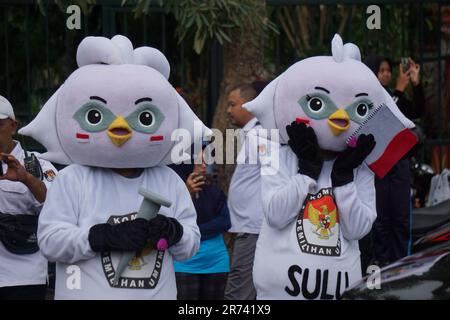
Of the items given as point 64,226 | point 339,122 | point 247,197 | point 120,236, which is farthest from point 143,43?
point 120,236

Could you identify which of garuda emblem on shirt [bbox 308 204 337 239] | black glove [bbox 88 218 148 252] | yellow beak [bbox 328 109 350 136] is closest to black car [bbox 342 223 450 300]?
garuda emblem on shirt [bbox 308 204 337 239]

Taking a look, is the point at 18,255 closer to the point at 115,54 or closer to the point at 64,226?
the point at 64,226

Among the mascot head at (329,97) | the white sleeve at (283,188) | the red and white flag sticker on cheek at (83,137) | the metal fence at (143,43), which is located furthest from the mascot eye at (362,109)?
the metal fence at (143,43)

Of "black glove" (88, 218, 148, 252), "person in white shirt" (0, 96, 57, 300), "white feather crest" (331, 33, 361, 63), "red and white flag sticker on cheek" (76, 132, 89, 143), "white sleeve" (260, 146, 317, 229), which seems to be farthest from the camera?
"person in white shirt" (0, 96, 57, 300)

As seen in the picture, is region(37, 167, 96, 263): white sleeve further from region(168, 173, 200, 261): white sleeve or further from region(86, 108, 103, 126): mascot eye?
region(168, 173, 200, 261): white sleeve

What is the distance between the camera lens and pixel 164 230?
5387 mm

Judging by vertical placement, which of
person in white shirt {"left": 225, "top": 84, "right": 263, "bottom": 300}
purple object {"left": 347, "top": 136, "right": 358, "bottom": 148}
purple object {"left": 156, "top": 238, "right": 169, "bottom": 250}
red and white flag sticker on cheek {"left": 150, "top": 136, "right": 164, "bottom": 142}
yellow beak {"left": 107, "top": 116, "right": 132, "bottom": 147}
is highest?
yellow beak {"left": 107, "top": 116, "right": 132, "bottom": 147}

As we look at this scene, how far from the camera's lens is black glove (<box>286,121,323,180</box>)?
5879 millimetres

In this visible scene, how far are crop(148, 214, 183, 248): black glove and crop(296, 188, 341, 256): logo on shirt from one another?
73 cm

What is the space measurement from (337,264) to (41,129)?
64.6 inches

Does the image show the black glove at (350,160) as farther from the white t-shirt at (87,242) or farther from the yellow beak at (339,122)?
the white t-shirt at (87,242)

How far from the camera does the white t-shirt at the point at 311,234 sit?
5.89m

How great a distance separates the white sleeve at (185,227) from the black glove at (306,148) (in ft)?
2.06

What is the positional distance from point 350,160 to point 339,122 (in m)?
0.20
